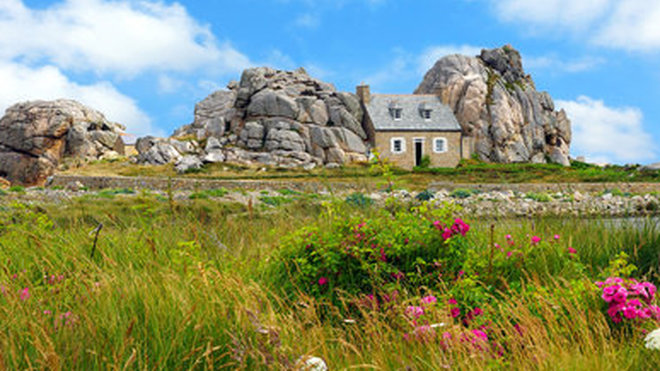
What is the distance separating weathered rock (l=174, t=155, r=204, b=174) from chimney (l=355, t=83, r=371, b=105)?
1593 cm

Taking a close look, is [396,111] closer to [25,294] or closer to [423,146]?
[423,146]

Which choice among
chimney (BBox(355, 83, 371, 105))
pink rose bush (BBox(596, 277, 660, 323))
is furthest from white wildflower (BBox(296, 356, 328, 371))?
chimney (BBox(355, 83, 371, 105))

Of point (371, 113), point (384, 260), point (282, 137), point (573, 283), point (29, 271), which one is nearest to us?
point (573, 283)

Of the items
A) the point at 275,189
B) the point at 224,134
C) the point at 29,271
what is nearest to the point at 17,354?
the point at 29,271

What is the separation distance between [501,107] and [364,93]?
516 inches

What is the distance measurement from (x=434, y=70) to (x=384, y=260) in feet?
162

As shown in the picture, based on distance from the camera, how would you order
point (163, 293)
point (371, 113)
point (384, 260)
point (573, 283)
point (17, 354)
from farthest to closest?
point (371, 113)
point (384, 260)
point (573, 283)
point (163, 293)
point (17, 354)

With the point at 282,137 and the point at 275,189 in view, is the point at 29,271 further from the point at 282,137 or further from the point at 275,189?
the point at 282,137

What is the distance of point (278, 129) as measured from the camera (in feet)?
141

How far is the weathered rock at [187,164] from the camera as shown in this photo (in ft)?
127

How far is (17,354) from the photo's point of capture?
268cm

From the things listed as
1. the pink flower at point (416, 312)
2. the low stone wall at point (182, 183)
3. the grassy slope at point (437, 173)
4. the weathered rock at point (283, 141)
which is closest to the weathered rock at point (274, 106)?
the weathered rock at point (283, 141)

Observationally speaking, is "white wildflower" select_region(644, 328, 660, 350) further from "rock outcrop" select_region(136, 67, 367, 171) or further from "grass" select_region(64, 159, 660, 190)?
"rock outcrop" select_region(136, 67, 367, 171)

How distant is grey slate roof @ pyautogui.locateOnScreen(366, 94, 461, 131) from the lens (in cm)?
4478
